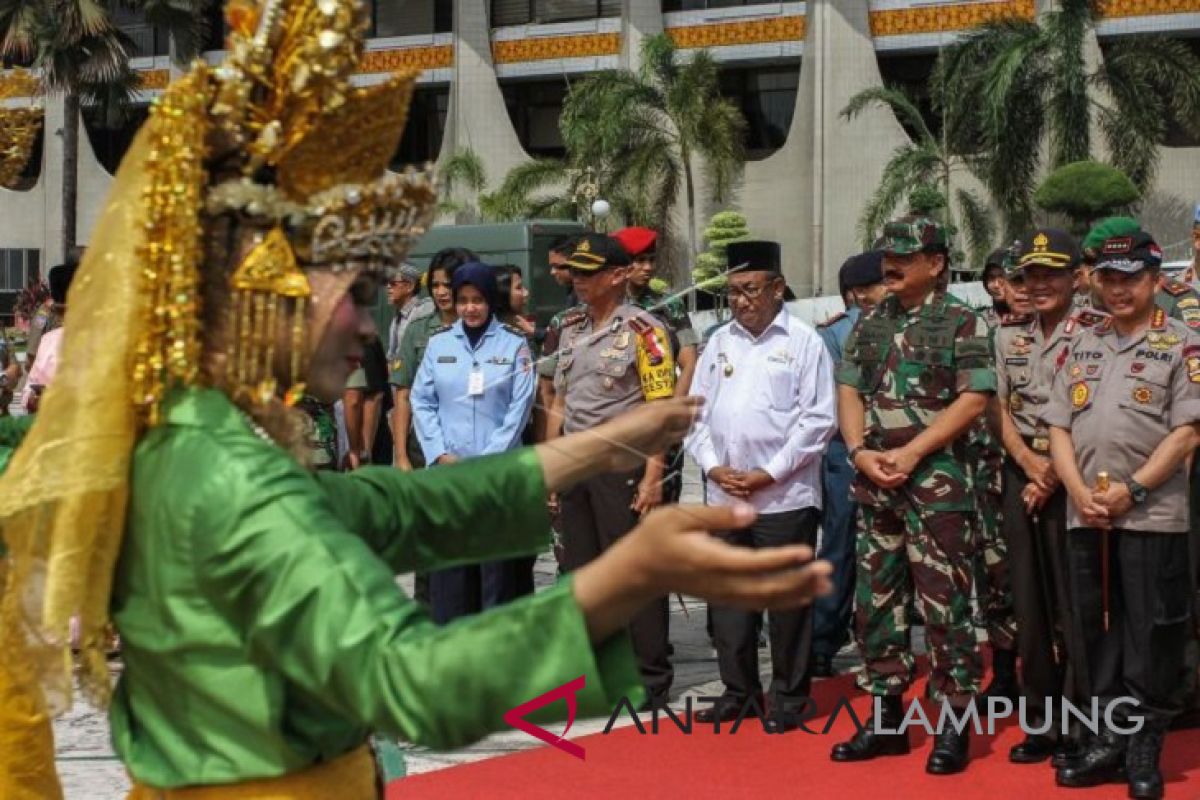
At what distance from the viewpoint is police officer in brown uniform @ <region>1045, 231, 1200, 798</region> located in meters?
5.97

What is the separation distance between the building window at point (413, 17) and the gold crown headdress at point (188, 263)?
31529mm

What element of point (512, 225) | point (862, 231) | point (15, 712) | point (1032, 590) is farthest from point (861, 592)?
point (862, 231)

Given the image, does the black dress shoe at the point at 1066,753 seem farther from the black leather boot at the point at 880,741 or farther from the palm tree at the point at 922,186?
the palm tree at the point at 922,186

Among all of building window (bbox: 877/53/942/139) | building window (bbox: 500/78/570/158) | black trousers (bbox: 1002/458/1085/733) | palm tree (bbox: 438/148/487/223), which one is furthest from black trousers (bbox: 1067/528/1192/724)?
building window (bbox: 500/78/570/158)

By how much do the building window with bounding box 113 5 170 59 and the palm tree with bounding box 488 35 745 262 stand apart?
10.5 m

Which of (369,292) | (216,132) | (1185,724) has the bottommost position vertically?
(1185,724)

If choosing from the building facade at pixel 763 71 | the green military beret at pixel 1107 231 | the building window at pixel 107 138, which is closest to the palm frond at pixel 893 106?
the building facade at pixel 763 71

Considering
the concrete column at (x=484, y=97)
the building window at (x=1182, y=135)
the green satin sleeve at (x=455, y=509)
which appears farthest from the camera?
the concrete column at (x=484, y=97)

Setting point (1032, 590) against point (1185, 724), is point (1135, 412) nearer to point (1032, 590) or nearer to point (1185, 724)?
point (1032, 590)

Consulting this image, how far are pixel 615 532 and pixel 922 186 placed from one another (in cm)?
1858

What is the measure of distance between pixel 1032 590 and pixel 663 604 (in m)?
1.55

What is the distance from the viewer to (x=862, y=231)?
88.3 feet

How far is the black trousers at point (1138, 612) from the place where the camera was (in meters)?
6.00

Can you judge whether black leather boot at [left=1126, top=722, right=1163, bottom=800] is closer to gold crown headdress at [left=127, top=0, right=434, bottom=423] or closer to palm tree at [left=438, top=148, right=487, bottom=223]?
gold crown headdress at [left=127, top=0, right=434, bottom=423]
